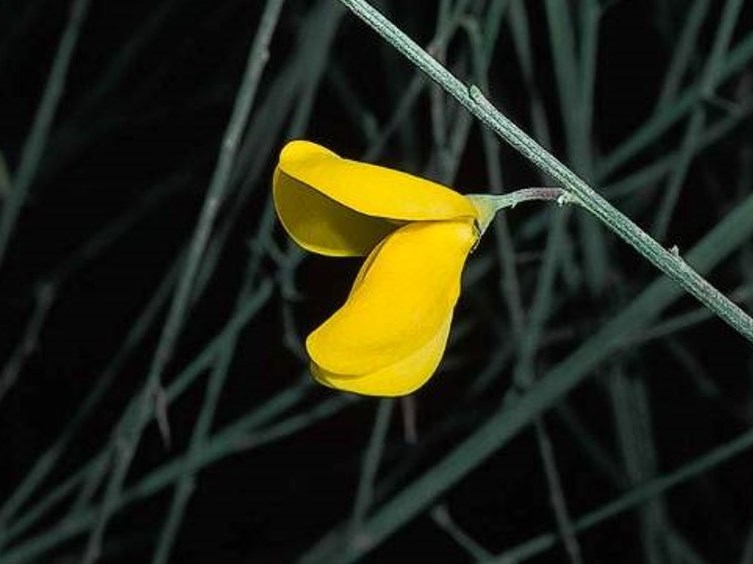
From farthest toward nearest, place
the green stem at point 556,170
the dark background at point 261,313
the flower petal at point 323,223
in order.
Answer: the dark background at point 261,313 → the flower petal at point 323,223 → the green stem at point 556,170

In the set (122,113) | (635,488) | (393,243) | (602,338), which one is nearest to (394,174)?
(393,243)

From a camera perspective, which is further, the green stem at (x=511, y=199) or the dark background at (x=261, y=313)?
the dark background at (x=261, y=313)

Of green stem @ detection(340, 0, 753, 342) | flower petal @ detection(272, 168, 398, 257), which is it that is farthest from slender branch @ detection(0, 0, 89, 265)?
green stem @ detection(340, 0, 753, 342)

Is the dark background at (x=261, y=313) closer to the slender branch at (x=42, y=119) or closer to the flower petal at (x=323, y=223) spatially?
the slender branch at (x=42, y=119)

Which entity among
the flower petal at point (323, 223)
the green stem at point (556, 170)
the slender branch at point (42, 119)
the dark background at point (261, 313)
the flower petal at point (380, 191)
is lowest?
the green stem at point (556, 170)

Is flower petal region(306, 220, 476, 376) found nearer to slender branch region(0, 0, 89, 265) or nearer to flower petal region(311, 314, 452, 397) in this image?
flower petal region(311, 314, 452, 397)

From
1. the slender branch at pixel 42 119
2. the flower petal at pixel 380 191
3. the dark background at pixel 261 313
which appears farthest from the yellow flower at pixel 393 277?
the dark background at pixel 261 313

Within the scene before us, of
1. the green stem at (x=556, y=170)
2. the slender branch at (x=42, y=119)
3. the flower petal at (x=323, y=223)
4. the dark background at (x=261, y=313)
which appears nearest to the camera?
the green stem at (x=556, y=170)

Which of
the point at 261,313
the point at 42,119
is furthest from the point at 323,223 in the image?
the point at 261,313
